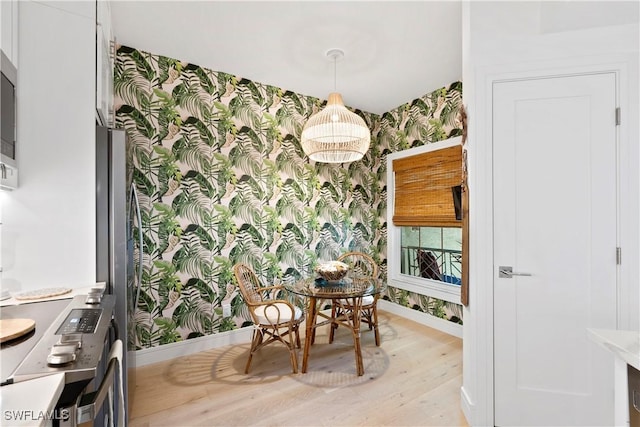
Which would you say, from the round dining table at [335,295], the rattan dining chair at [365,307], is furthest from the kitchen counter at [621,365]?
the rattan dining chair at [365,307]

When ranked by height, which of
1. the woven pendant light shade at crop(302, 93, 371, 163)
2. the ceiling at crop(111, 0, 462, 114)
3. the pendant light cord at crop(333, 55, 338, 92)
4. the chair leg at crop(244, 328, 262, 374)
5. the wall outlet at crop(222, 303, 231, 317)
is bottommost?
the chair leg at crop(244, 328, 262, 374)

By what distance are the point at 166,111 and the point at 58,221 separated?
158 cm

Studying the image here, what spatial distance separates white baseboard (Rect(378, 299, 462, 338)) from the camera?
10.8ft

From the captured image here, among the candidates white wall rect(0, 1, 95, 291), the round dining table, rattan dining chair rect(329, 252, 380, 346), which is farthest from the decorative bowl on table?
white wall rect(0, 1, 95, 291)

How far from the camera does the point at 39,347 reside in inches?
36.4

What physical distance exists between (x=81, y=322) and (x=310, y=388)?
1.69 metres

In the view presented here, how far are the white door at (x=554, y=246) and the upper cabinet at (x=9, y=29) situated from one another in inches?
98.5

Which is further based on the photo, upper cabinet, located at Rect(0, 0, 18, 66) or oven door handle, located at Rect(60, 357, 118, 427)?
upper cabinet, located at Rect(0, 0, 18, 66)

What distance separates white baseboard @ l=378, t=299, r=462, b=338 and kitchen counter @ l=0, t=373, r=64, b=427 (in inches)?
133

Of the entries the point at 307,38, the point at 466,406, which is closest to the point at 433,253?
the point at 466,406

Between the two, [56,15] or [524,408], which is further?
[524,408]

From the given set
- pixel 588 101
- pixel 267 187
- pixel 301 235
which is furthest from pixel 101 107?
pixel 588 101

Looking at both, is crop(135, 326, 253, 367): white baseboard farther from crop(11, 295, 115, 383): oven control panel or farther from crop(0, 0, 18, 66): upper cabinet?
crop(0, 0, 18, 66): upper cabinet

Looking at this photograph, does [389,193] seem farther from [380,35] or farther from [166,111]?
[166,111]
